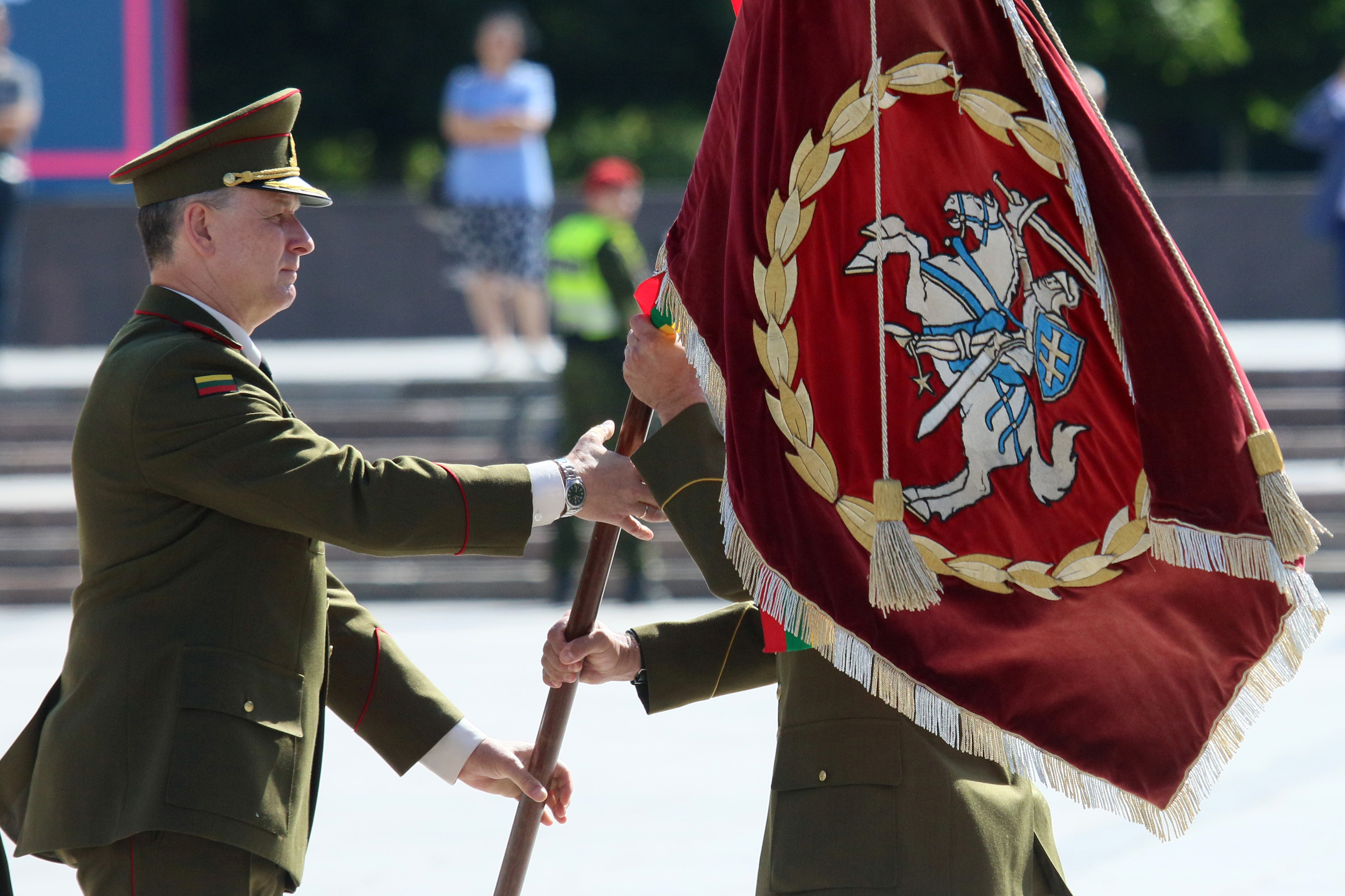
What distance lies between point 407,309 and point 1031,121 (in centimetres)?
1146

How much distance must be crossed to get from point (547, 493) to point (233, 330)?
0.59m

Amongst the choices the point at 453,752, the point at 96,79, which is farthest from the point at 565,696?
the point at 96,79

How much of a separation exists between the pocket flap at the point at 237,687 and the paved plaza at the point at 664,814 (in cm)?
214

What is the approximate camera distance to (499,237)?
10.9 metres

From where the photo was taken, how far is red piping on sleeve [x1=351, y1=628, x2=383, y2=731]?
3.12 meters

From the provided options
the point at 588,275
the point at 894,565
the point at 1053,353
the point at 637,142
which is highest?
the point at 1053,353

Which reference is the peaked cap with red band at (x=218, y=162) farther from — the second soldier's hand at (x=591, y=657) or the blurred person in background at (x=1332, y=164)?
the blurred person in background at (x=1332, y=164)

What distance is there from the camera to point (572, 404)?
8406mm

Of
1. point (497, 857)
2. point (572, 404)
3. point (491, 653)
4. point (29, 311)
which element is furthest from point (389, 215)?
point (497, 857)

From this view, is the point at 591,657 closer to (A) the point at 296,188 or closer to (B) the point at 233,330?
(B) the point at 233,330

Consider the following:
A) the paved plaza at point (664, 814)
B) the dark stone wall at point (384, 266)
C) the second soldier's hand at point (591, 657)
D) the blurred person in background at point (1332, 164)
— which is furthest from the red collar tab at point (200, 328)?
the dark stone wall at point (384, 266)

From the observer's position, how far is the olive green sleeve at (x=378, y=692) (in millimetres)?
3098

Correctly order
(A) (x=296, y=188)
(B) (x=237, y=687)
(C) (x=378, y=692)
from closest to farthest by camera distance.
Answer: (B) (x=237, y=687), (A) (x=296, y=188), (C) (x=378, y=692)

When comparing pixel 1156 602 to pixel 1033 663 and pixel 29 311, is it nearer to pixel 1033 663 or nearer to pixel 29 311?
pixel 1033 663
